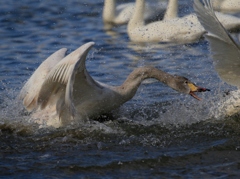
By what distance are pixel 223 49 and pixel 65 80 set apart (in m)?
1.81

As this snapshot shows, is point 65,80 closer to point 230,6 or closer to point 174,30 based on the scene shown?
point 174,30

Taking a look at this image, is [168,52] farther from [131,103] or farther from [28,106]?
[28,106]

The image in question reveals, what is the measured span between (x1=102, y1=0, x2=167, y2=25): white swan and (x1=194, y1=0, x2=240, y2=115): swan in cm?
700

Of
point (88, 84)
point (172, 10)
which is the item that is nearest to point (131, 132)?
point (88, 84)

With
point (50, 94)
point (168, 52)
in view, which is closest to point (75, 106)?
point (50, 94)

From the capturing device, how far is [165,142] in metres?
7.71

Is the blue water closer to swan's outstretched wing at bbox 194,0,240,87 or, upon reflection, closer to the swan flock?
the swan flock

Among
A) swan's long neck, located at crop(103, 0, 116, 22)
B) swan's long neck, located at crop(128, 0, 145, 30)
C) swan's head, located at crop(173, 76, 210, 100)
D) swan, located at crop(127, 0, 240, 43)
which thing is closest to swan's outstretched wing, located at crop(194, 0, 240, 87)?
swan's head, located at crop(173, 76, 210, 100)

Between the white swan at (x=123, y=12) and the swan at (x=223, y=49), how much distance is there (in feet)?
23.0

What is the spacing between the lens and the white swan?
15422 mm

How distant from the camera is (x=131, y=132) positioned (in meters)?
8.16

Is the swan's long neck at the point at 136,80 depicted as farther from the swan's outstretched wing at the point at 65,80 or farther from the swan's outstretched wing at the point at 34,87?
the swan's outstretched wing at the point at 34,87

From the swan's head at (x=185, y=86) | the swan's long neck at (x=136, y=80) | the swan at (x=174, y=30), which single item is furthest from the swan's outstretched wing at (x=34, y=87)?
the swan at (x=174, y=30)

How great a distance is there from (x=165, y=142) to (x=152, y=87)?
8.36 feet
